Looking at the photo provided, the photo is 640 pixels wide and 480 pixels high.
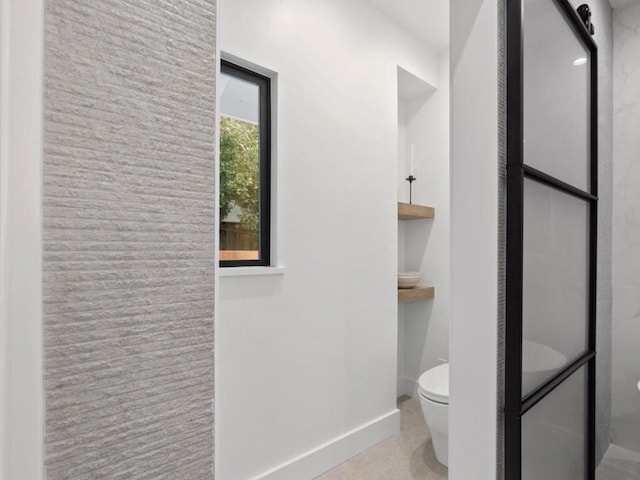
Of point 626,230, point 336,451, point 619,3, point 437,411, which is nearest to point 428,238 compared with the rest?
point 626,230

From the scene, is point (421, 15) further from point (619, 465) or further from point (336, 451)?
point (619, 465)

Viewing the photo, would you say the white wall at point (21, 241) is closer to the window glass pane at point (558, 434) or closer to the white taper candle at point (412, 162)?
the window glass pane at point (558, 434)

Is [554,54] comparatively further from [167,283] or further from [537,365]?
[167,283]

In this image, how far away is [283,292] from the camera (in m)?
1.96

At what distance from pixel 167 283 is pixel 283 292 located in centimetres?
153

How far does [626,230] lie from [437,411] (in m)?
1.49

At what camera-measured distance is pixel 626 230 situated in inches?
88.0

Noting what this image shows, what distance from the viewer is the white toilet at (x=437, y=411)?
2.04 meters

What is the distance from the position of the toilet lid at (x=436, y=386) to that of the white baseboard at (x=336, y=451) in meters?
0.42

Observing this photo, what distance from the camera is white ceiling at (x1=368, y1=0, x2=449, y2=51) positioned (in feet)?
8.05

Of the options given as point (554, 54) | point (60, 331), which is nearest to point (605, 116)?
point (554, 54)

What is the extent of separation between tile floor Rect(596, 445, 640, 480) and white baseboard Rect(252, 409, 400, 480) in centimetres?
112

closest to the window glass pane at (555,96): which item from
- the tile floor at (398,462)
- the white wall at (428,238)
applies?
the white wall at (428,238)

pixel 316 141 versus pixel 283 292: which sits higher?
pixel 316 141
